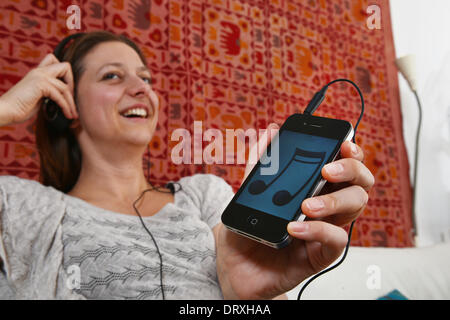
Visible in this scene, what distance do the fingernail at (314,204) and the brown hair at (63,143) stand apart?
743mm

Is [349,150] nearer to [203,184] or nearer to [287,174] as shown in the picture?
[287,174]

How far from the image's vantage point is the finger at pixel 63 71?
0.76 meters

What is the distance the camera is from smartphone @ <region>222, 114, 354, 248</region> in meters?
0.36

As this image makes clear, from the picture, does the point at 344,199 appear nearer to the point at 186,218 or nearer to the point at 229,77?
the point at 186,218

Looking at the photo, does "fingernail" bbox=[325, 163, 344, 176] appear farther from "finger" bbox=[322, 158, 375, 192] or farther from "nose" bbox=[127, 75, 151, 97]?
"nose" bbox=[127, 75, 151, 97]

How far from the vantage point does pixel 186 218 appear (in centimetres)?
75

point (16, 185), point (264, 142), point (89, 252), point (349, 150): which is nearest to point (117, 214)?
point (89, 252)

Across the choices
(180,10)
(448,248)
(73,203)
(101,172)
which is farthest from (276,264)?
(448,248)

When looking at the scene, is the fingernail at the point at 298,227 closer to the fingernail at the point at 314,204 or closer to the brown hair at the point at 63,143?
the fingernail at the point at 314,204

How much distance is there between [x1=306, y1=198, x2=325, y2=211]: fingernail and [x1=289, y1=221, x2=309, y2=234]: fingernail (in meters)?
0.02

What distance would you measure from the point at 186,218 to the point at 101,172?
0.30 meters

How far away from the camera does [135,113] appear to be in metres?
0.84
